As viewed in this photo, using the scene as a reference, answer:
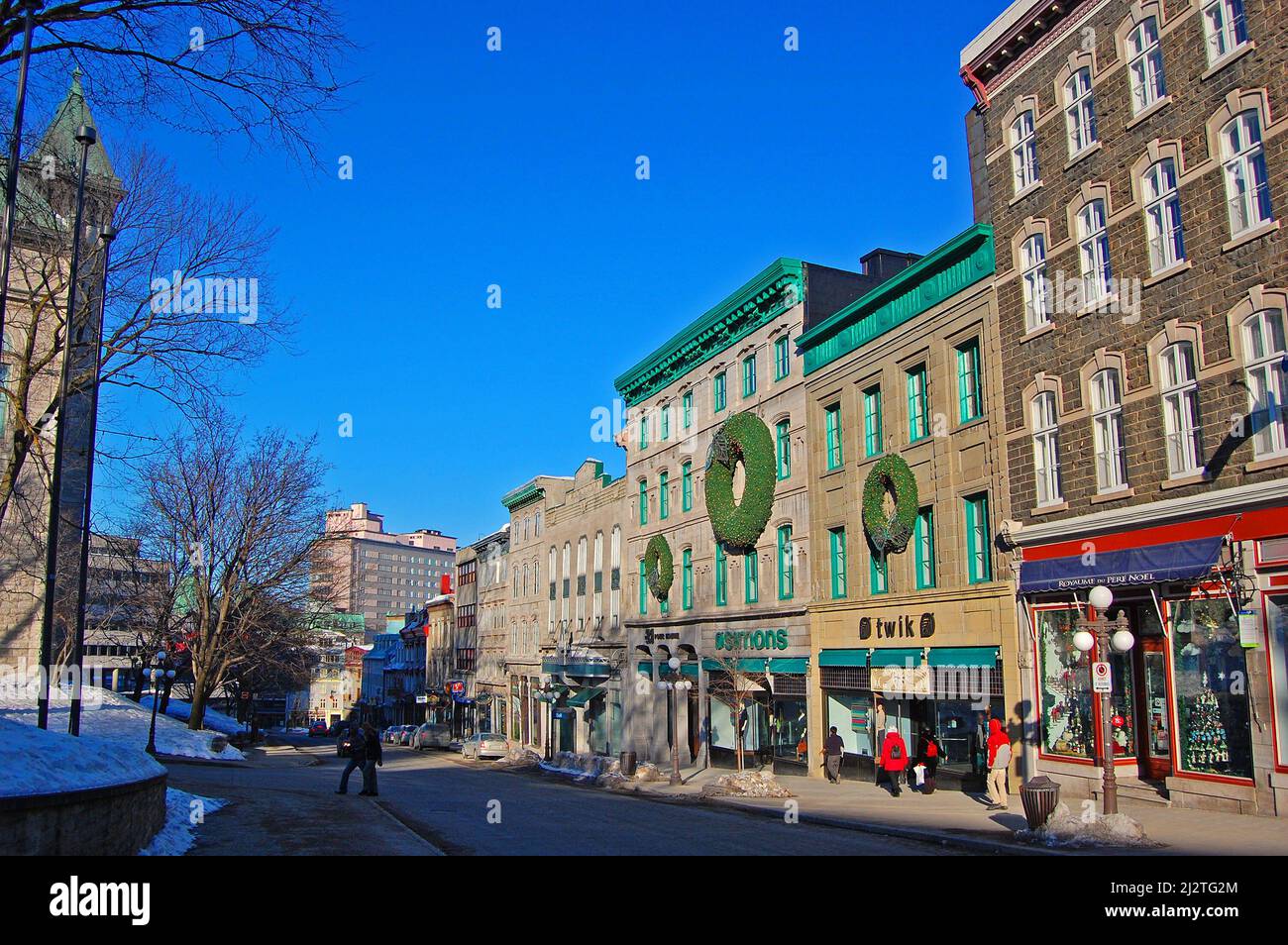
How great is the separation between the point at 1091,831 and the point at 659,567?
1036 inches

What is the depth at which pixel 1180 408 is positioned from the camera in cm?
1816

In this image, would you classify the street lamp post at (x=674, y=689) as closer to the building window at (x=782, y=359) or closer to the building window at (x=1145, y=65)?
the building window at (x=782, y=359)

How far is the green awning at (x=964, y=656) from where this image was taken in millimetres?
22094

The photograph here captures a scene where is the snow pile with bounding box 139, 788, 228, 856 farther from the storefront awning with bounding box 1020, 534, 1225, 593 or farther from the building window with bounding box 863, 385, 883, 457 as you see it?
the building window with bounding box 863, 385, 883, 457

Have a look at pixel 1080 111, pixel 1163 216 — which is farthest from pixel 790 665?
pixel 1080 111

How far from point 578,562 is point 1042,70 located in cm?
3292

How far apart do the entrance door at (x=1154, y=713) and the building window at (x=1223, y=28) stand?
10216mm

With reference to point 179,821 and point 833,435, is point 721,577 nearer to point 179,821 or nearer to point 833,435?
point 833,435


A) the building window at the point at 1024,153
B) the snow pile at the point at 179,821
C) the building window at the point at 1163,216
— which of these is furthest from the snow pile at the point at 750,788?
the building window at the point at 1024,153

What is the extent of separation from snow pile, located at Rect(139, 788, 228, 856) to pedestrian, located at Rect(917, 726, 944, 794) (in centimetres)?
1425

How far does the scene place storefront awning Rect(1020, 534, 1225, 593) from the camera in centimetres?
1709

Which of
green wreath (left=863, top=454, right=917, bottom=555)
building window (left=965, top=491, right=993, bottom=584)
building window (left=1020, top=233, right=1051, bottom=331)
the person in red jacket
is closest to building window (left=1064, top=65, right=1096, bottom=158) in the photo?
building window (left=1020, top=233, right=1051, bottom=331)

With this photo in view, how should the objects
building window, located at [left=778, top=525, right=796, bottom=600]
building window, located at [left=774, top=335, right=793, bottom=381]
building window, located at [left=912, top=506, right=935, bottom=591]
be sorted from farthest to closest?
building window, located at [left=774, top=335, right=793, bottom=381] < building window, located at [left=778, top=525, right=796, bottom=600] < building window, located at [left=912, top=506, right=935, bottom=591]
